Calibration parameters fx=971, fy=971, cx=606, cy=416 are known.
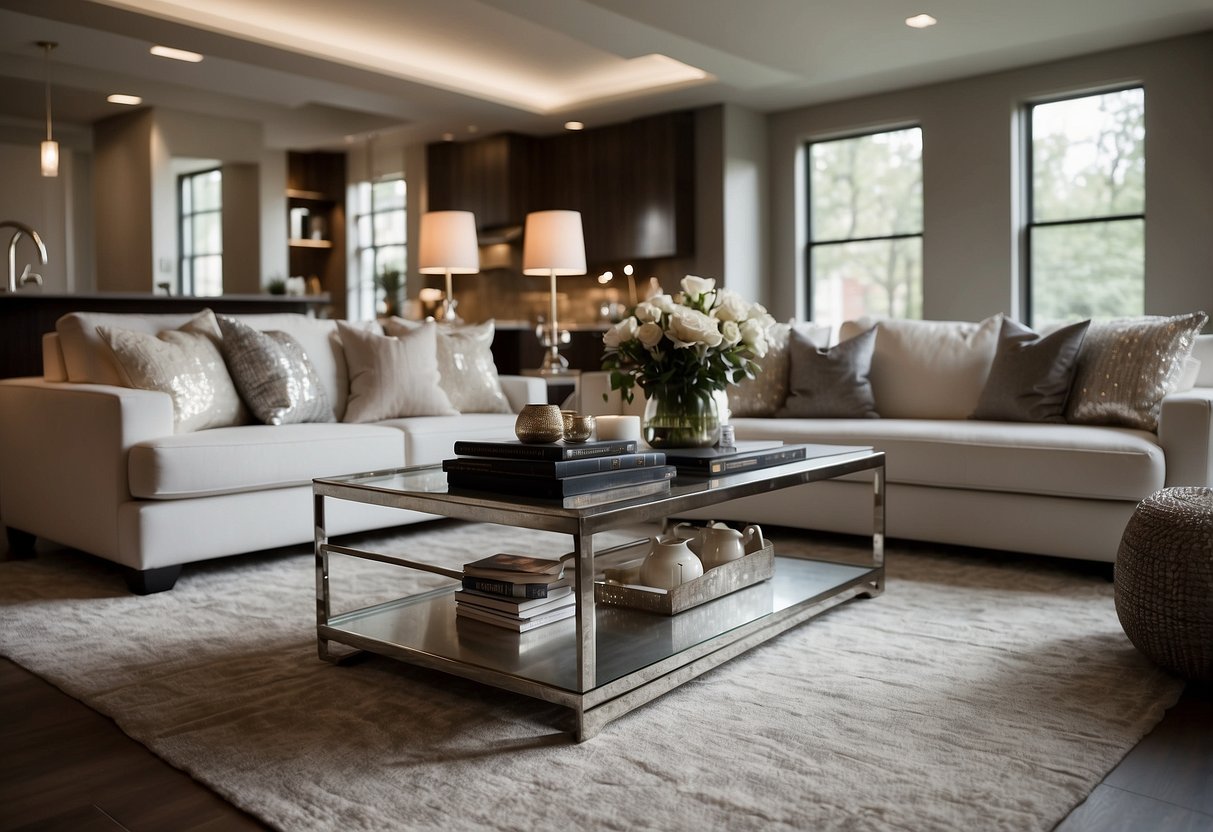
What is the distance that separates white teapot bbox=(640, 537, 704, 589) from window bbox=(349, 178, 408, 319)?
311 inches

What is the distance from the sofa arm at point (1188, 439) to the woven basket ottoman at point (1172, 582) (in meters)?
0.90

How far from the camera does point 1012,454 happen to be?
3293 mm

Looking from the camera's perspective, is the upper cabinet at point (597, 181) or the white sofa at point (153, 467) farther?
the upper cabinet at point (597, 181)

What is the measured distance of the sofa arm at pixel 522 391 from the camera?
468 centimetres

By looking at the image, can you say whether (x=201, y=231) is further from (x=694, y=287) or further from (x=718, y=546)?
(x=718, y=546)

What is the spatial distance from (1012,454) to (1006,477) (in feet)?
0.27

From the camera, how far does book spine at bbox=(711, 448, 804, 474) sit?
7.80ft

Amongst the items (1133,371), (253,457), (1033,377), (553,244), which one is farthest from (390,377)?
(1133,371)

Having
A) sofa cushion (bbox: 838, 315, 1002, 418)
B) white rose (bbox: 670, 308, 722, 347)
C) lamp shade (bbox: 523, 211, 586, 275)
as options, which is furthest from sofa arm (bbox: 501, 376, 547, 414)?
white rose (bbox: 670, 308, 722, 347)

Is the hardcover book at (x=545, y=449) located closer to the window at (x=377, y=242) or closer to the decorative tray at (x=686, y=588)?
the decorative tray at (x=686, y=588)

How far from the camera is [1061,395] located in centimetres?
367

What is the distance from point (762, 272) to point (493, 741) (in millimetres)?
6363

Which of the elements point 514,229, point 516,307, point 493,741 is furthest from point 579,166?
point 493,741

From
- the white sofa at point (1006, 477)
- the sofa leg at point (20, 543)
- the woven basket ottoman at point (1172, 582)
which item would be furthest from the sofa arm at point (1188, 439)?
the sofa leg at point (20, 543)
